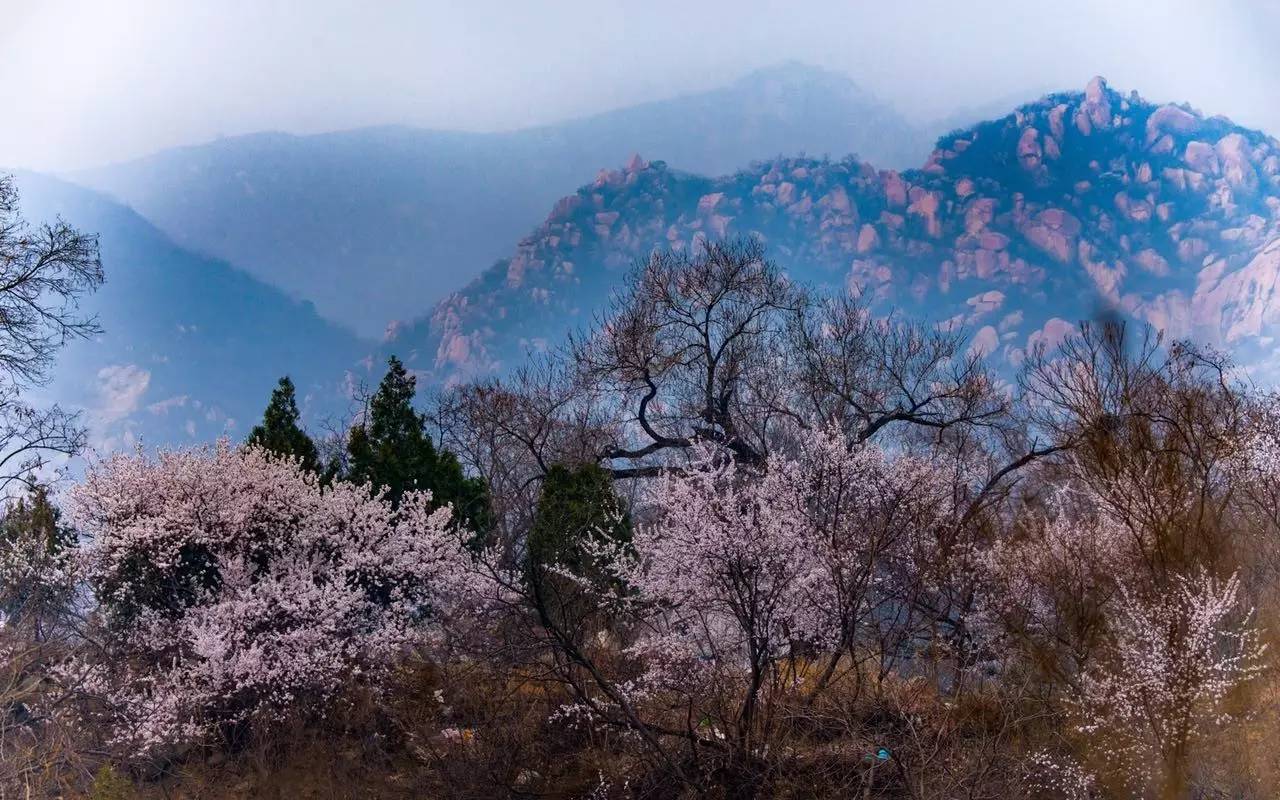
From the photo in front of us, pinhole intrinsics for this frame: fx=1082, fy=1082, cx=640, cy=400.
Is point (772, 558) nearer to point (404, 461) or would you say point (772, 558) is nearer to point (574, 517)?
point (574, 517)

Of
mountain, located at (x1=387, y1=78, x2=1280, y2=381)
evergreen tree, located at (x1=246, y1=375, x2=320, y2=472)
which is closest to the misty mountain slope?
mountain, located at (x1=387, y1=78, x2=1280, y2=381)

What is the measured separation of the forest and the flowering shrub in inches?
2.0

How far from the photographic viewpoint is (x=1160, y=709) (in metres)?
10.1

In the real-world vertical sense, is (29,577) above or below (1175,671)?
above

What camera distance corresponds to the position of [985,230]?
90875 mm

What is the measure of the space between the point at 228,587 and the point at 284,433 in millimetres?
3938

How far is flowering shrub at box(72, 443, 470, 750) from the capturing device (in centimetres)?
1260

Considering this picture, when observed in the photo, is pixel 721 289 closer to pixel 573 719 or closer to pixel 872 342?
pixel 872 342

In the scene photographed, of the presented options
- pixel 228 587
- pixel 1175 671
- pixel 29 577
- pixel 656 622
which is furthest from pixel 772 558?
pixel 29 577

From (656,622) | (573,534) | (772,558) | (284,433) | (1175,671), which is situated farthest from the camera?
(284,433)

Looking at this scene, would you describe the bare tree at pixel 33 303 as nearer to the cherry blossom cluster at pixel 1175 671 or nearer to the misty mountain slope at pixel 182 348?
the cherry blossom cluster at pixel 1175 671

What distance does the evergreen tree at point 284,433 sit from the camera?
16266mm

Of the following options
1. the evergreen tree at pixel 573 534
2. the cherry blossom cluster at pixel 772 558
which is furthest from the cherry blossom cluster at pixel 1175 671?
the evergreen tree at pixel 573 534

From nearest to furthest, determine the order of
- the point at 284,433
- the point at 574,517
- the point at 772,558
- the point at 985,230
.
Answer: the point at 772,558, the point at 574,517, the point at 284,433, the point at 985,230
